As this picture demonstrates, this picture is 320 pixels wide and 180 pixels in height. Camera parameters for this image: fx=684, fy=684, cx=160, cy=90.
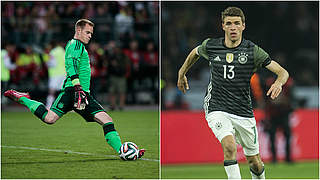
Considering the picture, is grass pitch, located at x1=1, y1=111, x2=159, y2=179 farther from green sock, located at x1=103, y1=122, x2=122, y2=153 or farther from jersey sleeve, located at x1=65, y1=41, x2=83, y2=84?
jersey sleeve, located at x1=65, y1=41, x2=83, y2=84

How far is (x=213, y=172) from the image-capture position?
12.0 meters

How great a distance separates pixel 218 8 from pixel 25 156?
11.0 m

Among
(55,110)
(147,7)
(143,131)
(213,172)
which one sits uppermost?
(147,7)

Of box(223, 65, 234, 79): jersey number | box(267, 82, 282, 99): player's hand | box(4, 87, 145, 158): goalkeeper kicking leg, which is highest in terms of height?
box(223, 65, 234, 79): jersey number

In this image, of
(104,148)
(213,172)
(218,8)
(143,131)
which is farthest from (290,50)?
(104,148)

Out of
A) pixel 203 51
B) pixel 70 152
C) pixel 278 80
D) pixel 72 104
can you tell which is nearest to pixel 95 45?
pixel 70 152

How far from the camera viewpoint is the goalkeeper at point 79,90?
22.9ft

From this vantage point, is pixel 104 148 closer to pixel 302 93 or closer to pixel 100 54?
pixel 100 54

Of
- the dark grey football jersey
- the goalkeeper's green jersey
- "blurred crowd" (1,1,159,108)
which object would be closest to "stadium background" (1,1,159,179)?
"blurred crowd" (1,1,159,108)

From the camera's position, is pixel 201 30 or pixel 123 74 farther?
pixel 201 30

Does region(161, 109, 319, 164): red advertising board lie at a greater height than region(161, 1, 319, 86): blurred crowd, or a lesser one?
lesser

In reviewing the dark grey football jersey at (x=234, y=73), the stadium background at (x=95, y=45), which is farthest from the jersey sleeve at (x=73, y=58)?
the stadium background at (x=95, y=45)

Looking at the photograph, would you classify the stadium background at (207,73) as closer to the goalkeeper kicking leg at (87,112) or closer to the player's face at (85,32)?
the goalkeeper kicking leg at (87,112)

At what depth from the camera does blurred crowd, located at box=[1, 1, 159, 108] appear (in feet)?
51.4
